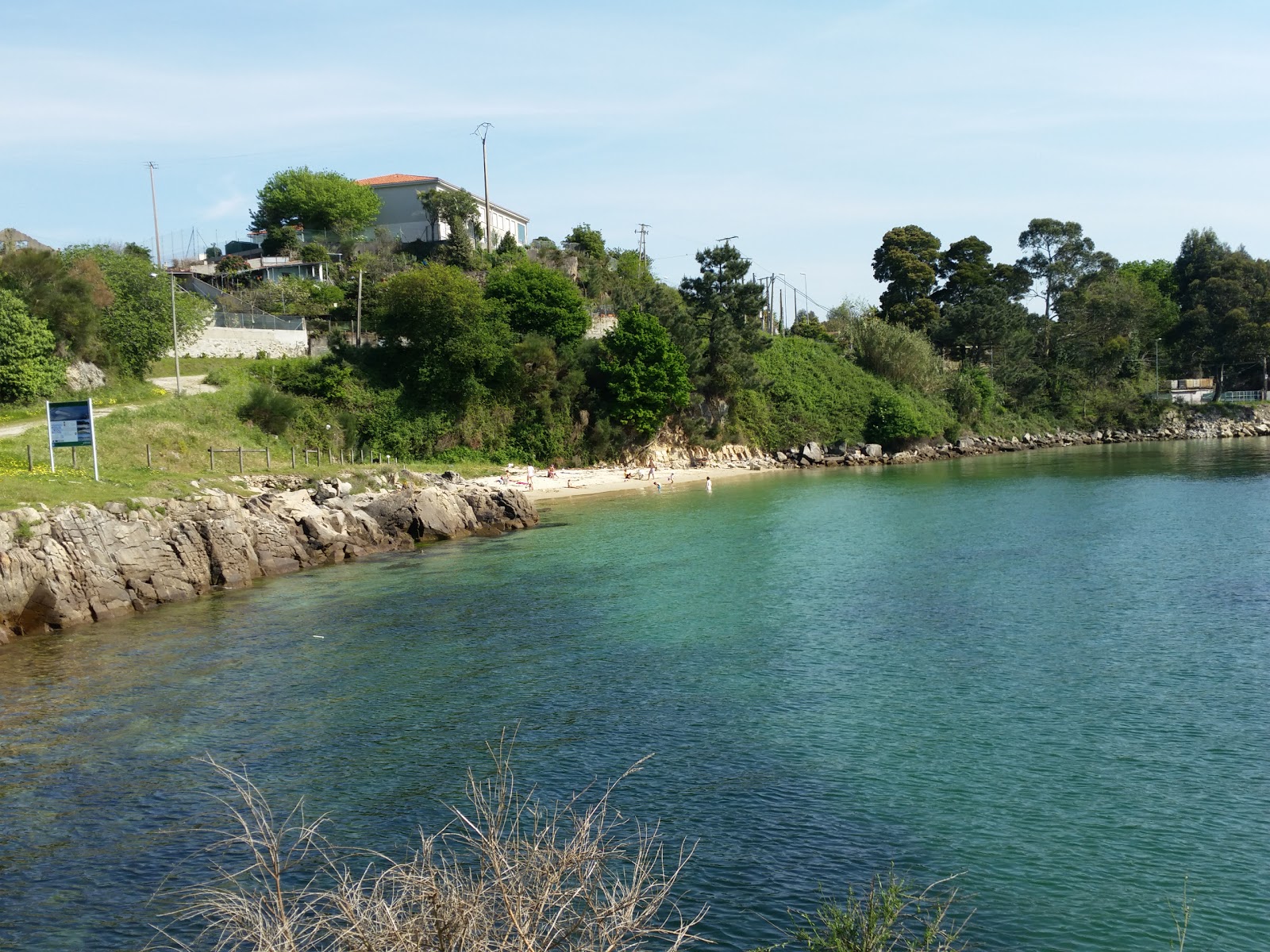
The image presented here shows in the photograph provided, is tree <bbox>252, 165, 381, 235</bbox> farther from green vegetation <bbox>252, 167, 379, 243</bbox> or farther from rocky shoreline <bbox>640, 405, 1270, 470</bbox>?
rocky shoreline <bbox>640, 405, 1270, 470</bbox>

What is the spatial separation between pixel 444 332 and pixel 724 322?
21.6m

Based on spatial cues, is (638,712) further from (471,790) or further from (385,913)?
(385,913)

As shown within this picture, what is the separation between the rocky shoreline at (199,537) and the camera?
23.3 metres

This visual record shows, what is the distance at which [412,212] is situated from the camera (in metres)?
82.8

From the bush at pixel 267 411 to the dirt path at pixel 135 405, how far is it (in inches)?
90.6

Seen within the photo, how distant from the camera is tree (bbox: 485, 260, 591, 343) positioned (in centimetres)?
6134

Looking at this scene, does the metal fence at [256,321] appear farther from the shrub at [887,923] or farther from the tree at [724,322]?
the shrub at [887,923]

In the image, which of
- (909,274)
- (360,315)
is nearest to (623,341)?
(360,315)

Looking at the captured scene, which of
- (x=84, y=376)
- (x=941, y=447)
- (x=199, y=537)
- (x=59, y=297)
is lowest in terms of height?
(x=199, y=537)

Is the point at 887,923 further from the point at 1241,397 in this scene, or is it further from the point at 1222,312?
the point at 1241,397

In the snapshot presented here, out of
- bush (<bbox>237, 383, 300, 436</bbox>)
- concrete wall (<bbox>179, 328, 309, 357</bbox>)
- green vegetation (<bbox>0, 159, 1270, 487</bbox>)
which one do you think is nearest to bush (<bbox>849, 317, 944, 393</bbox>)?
green vegetation (<bbox>0, 159, 1270, 487</bbox>)

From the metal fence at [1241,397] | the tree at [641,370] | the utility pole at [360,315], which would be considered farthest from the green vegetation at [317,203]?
the metal fence at [1241,397]

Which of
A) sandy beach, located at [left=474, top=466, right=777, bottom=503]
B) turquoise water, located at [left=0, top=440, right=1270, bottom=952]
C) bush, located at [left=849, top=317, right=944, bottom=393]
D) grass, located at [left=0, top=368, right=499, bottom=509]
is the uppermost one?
bush, located at [left=849, top=317, right=944, bottom=393]

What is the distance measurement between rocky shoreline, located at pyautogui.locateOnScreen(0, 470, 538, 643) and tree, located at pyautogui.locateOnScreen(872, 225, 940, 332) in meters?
63.3
